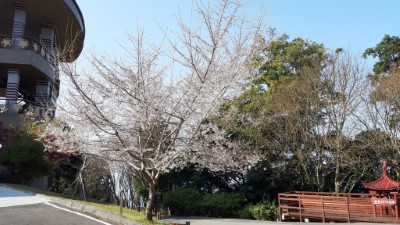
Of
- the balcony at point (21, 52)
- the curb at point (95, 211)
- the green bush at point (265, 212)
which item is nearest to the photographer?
the curb at point (95, 211)

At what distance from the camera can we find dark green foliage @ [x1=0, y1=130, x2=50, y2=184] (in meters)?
16.8

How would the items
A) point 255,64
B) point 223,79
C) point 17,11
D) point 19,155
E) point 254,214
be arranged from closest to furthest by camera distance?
point 223,79 < point 255,64 < point 19,155 < point 254,214 < point 17,11

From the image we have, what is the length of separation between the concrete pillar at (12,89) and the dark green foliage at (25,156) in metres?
6.24

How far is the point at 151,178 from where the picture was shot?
1137cm

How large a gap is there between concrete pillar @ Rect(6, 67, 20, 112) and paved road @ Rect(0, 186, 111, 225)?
1203 cm

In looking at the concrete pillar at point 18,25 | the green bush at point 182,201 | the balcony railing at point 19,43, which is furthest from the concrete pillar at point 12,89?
the green bush at point 182,201

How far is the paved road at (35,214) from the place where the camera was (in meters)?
9.06

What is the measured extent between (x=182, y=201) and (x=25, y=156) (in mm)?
9517

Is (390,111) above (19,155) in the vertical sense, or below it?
above

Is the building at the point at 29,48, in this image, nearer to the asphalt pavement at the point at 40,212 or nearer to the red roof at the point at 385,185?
the asphalt pavement at the point at 40,212

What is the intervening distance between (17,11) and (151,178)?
715 inches

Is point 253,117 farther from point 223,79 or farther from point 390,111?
point 223,79

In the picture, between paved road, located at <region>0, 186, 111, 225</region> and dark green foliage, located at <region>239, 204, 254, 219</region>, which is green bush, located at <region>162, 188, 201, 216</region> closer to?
dark green foliage, located at <region>239, 204, 254, 219</region>

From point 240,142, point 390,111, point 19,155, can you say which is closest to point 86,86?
point 19,155
